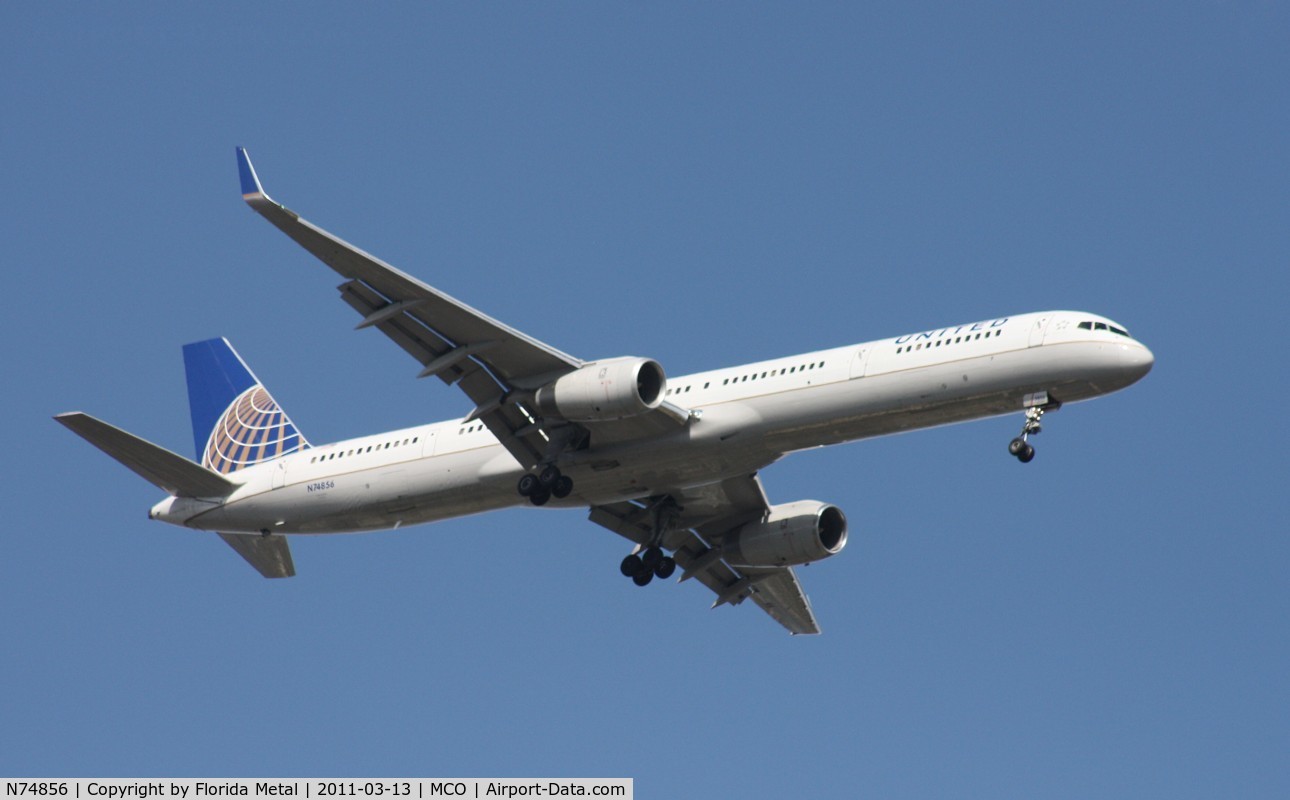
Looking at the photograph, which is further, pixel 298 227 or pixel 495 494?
pixel 495 494

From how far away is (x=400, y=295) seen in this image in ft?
137

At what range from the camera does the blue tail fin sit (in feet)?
165

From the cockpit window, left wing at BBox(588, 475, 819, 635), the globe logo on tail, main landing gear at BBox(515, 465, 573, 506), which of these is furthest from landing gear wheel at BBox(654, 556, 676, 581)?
the cockpit window

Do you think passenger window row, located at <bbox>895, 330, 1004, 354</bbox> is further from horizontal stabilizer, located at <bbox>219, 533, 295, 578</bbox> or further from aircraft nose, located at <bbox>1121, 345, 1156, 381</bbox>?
horizontal stabilizer, located at <bbox>219, 533, 295, 578</bbox>

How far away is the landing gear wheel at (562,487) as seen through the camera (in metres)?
43.6

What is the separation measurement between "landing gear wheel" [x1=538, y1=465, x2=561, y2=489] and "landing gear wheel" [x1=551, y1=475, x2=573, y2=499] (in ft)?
0.26

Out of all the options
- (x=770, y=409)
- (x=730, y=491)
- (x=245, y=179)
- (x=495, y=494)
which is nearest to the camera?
(x=245, y=179)

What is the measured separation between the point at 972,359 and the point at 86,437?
1993 centimetres

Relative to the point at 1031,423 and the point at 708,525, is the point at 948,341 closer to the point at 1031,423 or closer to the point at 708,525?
the point at 1031,423

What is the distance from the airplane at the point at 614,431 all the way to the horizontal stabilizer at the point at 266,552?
0.15 feet

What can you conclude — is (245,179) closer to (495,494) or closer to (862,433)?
(495,494)

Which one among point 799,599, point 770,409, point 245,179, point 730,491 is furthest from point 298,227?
point 799,599

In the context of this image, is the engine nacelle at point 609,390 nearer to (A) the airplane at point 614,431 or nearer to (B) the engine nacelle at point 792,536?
(A) the airplane at point 614,431
